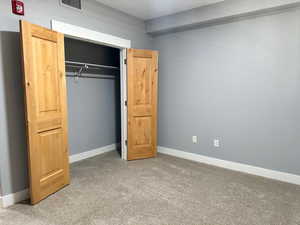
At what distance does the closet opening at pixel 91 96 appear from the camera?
11.5 ft

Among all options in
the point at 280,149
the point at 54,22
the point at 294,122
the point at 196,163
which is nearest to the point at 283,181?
the point at 280,149

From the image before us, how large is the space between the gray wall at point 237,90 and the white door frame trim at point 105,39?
2.79 ft

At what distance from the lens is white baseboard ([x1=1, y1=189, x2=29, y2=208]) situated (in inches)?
86.7

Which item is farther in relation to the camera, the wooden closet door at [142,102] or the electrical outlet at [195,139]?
the electrical outlet at [195,139]

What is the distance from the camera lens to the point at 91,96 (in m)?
3.82

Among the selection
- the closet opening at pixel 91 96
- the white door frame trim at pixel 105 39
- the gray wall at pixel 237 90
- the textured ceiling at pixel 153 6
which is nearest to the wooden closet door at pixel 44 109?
the white door frame trim at pixel 105 39

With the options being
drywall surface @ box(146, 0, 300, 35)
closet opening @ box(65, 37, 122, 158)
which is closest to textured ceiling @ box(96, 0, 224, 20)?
drywall surface @ box(146, 0, 300, 35)

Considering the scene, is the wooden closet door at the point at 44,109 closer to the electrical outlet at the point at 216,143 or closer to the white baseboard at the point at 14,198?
the white baseboard at the point at 14,198

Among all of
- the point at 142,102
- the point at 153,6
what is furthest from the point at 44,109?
the point at 153,6

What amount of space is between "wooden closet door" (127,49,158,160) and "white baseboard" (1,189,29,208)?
170 cm

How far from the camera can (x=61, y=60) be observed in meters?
2.49

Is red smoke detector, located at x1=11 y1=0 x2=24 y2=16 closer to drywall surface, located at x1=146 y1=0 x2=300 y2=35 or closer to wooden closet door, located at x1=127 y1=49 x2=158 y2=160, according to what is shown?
wooden closet door, located at x1=127 y1=49 x2=158 y2=160

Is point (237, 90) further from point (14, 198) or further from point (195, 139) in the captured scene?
point (14, 198)

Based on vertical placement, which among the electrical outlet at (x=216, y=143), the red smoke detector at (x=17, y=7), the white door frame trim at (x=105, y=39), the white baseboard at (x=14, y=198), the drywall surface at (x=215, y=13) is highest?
the drywall surface at (x=215, y=13)
